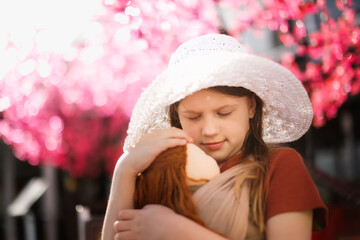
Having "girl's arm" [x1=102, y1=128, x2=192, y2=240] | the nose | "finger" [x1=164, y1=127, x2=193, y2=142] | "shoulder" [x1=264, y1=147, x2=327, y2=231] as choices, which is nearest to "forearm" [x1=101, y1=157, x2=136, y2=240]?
"girl's arm" [x1=102, y1=128, x2=192, y2=240]

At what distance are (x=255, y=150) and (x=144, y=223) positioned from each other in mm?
537

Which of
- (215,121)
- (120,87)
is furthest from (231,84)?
(120,87)

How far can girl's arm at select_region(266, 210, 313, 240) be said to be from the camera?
150cm

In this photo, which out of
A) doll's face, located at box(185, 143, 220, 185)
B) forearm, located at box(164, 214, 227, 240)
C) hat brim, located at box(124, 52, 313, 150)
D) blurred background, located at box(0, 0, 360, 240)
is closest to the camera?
forearm, located at box(164, 214, 227, 240)

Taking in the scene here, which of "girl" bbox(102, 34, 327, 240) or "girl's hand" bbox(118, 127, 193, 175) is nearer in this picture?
"girl" bbox(102, 34, 327, 240)

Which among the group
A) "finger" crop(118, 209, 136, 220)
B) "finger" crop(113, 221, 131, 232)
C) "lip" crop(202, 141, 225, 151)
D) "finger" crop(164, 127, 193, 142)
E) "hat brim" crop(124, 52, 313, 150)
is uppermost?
"hat brim" crop(124, 52, 313, 150)

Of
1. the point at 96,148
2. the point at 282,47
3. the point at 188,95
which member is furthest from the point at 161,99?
the point at 282,47

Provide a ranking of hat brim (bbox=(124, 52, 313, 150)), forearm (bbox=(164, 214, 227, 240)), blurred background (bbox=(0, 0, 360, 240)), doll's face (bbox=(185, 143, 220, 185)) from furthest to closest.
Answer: blurred background (bbox=(0, 0, 360, 240)) → hat brim (bbox=(124, 52, 313, 150)) → doll's face (bbox=(185, 143, 220, 185)) → forearm (bbox=(164, 214, 227, 240))

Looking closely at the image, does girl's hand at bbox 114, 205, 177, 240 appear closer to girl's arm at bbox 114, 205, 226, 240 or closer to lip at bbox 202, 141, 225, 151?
girl's arm at bbox 114, 205, 226, 240

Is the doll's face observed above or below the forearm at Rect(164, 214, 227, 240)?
above

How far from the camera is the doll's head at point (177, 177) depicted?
5.02 feet

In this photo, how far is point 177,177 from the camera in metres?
1.56

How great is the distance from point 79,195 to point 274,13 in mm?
5799

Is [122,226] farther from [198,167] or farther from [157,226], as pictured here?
[198,167]
